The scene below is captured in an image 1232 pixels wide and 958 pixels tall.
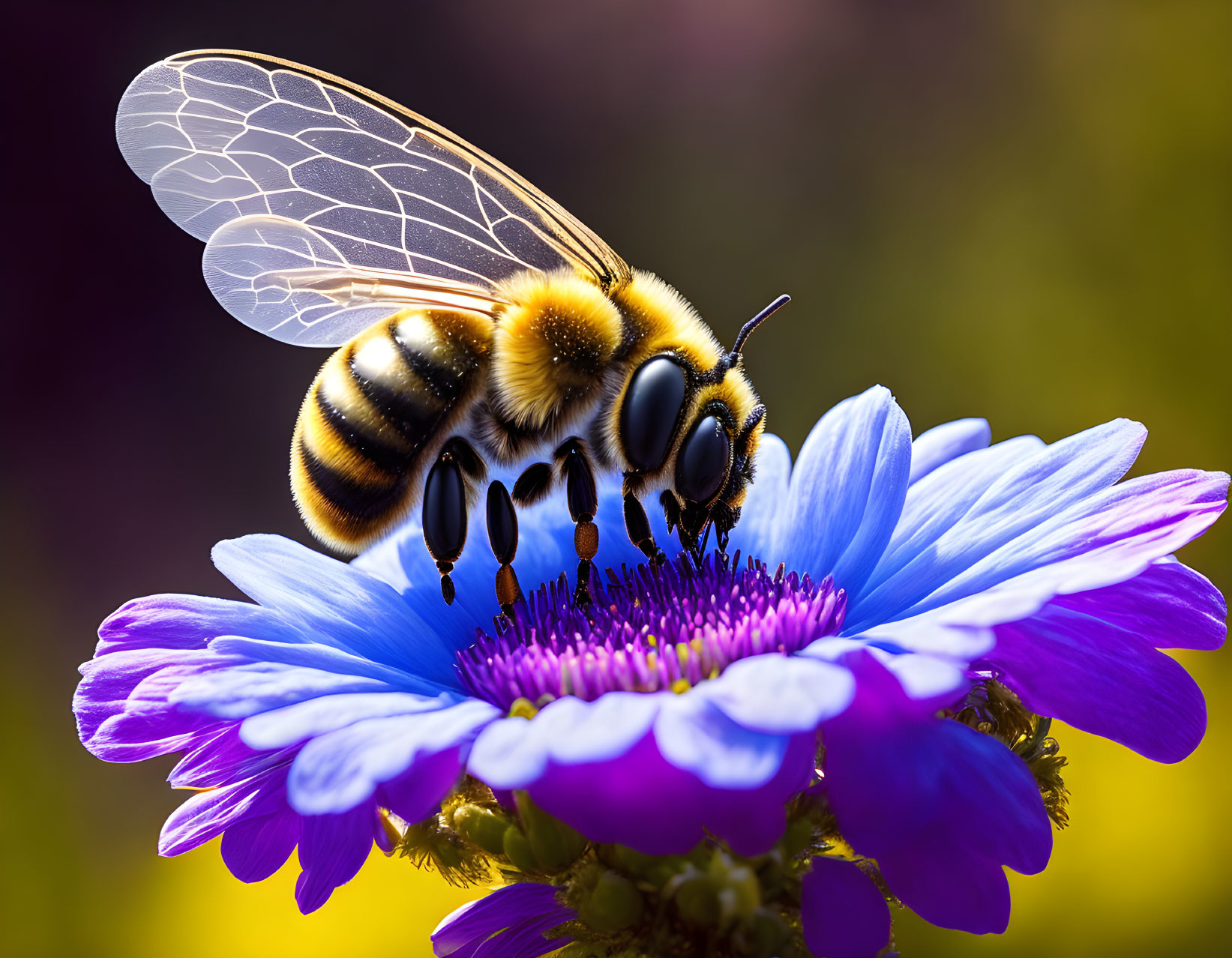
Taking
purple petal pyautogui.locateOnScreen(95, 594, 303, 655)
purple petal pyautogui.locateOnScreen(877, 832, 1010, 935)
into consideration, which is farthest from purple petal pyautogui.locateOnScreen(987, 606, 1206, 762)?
purple petal pyautogui.locateOnScreen(95, 594, 303, 655)

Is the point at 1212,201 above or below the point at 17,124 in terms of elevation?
below

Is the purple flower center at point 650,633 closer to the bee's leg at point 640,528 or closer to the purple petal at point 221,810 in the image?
the bee's leg at point 640,528

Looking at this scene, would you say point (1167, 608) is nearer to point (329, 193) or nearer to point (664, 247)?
point (329, 193)

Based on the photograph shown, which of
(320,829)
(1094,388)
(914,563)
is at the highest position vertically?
(320,829)

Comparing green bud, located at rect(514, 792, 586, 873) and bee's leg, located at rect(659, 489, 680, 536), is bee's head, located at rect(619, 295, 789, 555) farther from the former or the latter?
green bud, located at rect(514, 792, 586, 873)

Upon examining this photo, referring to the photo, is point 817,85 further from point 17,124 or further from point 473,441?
point 473,441

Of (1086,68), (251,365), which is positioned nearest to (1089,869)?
(1086,68)
